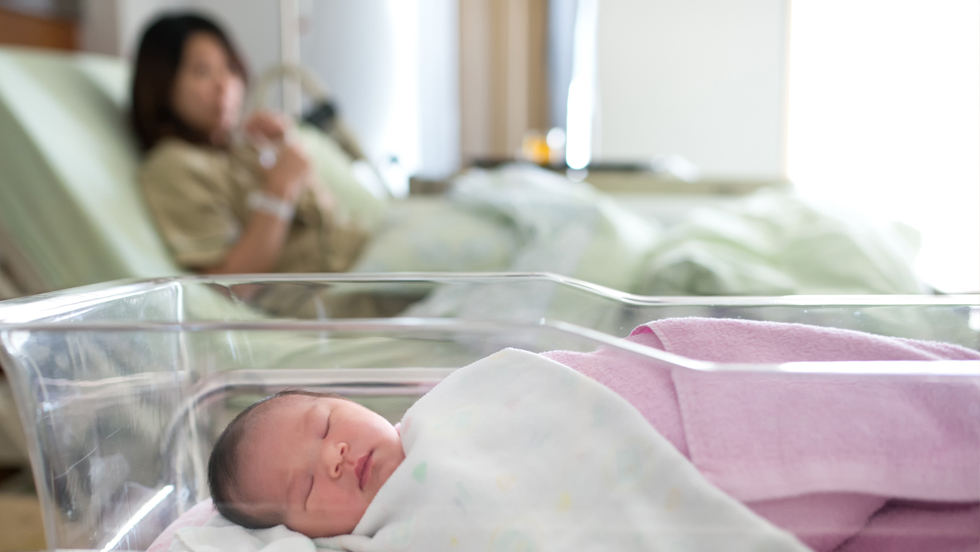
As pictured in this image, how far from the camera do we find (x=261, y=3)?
2.52m

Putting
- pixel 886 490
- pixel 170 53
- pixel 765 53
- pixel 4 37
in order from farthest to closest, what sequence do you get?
pixel 765 53 → pixel 4 37 → pixel 170 53 → pixel 886 490

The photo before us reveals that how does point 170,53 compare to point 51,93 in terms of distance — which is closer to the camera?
point 51,93

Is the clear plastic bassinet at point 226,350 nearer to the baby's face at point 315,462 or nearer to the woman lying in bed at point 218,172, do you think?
the baby's face at point 315,462

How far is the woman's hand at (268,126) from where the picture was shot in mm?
1431

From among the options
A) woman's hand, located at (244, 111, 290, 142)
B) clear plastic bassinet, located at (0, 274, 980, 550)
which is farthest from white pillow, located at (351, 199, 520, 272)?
clear plastic bassinet, located at (0, 274, 980, 550)

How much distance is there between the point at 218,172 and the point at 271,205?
15 centimetres

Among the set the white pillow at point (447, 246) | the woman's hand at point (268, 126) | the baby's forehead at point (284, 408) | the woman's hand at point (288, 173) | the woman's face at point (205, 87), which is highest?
the woman's face at point (205, 87)

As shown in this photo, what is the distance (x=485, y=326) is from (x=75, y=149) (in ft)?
3.18

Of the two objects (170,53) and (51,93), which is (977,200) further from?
(51,93)

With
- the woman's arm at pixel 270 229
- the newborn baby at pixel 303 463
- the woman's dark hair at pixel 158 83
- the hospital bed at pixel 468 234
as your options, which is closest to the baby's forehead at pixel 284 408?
the newborn baby at pixel 303 463

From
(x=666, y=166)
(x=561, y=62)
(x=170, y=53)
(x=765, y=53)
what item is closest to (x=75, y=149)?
(x=170, y=53)

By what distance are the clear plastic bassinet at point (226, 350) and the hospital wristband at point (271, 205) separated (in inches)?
27.4

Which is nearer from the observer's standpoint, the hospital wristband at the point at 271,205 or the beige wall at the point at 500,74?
the hospital wristband at the point at 271,205

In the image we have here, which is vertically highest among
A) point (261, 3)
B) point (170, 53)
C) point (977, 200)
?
point (261, 3)
